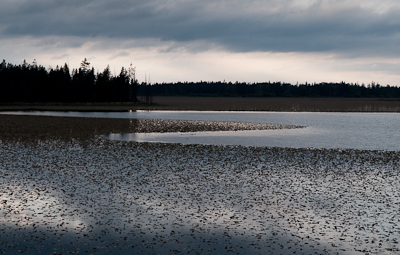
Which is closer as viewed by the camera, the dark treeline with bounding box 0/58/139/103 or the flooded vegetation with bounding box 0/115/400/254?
the flooded vegetation with bounding box 0/115/400/254

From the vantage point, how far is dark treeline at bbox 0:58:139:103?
144 m

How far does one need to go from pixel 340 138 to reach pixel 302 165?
1666cm

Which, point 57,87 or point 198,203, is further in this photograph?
point 57,87

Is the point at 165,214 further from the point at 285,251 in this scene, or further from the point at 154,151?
the point at 154,151

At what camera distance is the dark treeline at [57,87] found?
144125 millimetres

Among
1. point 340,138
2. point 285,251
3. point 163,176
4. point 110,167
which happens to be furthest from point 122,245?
point 340,138

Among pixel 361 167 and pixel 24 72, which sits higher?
pixel 24 72

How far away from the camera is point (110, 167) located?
20.9m

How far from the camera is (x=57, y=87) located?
152m

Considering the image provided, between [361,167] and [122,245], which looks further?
[361,167]

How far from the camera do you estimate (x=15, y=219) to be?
1194cm

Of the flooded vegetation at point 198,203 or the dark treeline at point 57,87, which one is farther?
the dark treeline at point 57,87

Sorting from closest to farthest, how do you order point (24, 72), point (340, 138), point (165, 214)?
1. point (165, 214)
2. point (340, 138)
3. point (24, 72)

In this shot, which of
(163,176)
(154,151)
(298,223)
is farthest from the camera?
(154,151)
